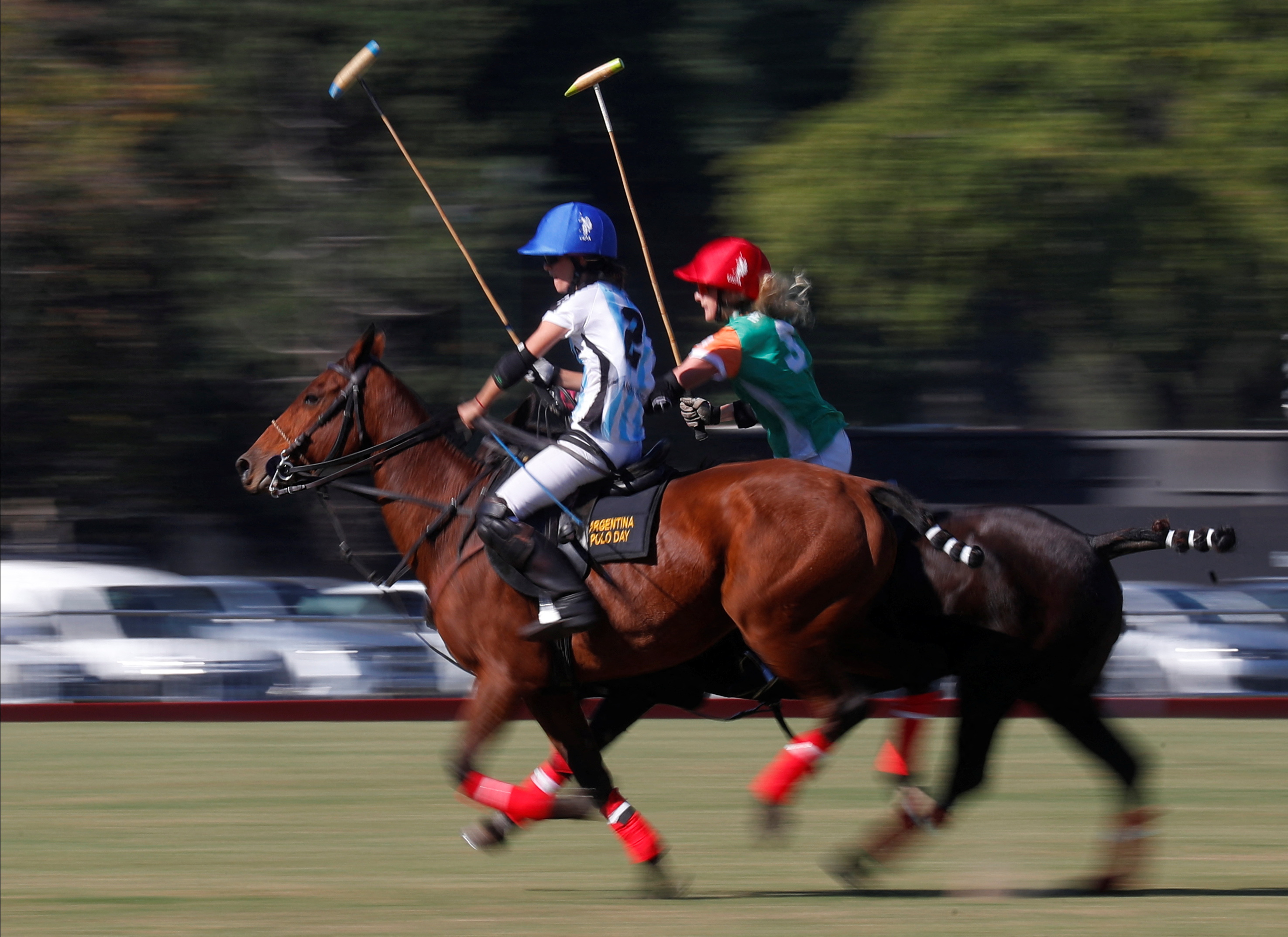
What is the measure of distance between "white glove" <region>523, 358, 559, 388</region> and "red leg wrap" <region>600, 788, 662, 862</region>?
143 cm

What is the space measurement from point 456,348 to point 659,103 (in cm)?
387

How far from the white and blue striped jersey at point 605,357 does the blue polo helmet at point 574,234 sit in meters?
0.15

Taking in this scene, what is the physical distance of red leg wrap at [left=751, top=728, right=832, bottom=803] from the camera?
6.06m

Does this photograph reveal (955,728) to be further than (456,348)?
No

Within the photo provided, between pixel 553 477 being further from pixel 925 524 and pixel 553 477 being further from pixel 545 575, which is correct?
pixel 925 524

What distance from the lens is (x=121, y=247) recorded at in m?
19.4

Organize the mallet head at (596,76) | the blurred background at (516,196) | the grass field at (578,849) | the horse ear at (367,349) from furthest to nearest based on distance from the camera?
the blurred background at (516,196) → the mallet head at (596,76) → the horse ear at (367,349) → the grass field at (578,849)

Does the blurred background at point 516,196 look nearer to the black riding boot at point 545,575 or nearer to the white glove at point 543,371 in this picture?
the white glove at point 543,371

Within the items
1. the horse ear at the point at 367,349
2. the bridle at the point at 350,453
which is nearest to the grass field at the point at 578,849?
the bridle at the point at 350,453

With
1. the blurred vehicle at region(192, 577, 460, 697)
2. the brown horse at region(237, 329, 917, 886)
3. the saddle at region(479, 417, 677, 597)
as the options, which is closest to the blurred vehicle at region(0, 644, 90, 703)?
the blurred vehicle at region(192, 577, 460, 697)

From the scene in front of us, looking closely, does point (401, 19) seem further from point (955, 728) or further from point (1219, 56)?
point (955, 728)

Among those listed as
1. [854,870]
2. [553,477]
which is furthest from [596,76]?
[854,870]

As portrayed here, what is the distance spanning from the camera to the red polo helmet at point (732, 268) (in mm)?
6688

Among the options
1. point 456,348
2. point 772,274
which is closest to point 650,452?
point 772,274
